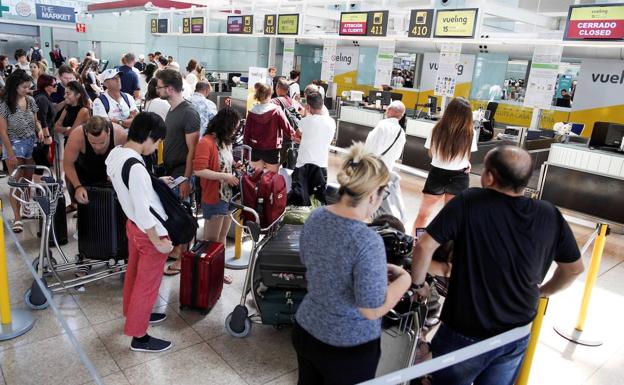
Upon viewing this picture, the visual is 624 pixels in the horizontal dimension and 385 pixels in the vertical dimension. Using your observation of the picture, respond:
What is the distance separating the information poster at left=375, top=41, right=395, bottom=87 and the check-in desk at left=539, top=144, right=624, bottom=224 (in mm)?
4886

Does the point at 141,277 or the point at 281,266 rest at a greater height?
the point at 281,266

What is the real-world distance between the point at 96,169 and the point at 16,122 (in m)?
1.57

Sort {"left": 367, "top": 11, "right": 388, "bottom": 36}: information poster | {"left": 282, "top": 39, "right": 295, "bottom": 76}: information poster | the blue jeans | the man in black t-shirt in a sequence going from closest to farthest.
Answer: the man in black t-shirt
the blue jeans
{"left": 367, "top": 11, "right": 388, "bottom": 36}: information poster
{"left": 282, "top": 39, "right": 295, "bottom": 76}: information poster

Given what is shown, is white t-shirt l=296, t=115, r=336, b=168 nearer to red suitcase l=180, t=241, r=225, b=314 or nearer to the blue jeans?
red suitcase l=180, t=241, r=225, b=314


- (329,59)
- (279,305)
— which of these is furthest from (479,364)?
(329,59)

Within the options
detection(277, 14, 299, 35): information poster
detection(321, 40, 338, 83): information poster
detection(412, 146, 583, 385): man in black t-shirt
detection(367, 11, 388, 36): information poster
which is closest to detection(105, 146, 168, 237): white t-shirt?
detection(412, 146, 583, 385): man in black t-shirt

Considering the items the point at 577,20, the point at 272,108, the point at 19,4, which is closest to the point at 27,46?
the point at 19,4

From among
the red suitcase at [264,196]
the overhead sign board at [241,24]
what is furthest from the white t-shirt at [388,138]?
the overhead sign board at [241,24]

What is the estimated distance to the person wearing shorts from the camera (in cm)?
423

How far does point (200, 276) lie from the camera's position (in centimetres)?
327

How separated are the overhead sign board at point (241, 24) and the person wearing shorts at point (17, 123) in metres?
8.03

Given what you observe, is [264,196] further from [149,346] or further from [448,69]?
[448,69]

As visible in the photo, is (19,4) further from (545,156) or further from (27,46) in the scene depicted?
(545,156)

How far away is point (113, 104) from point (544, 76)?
6711 millimetres
